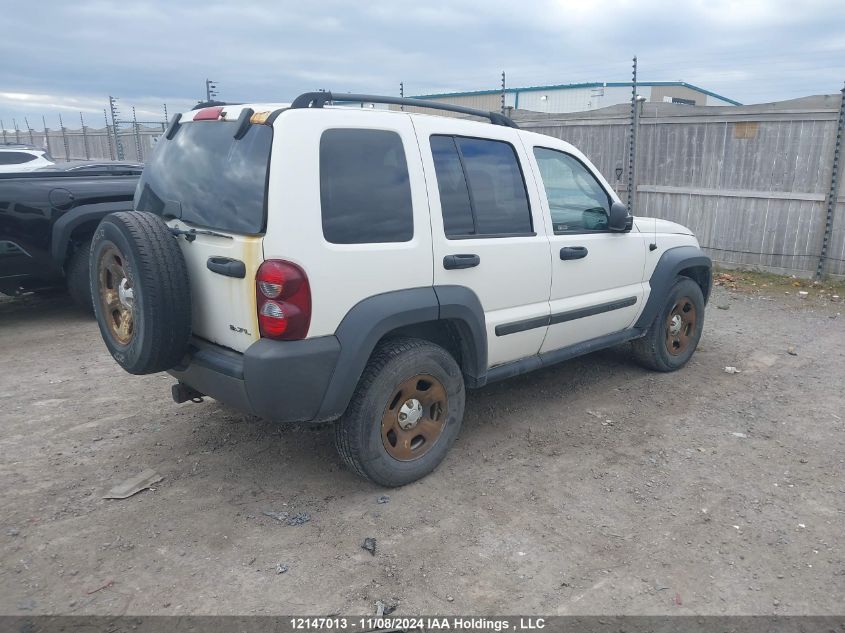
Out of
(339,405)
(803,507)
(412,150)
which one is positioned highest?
(412,150)

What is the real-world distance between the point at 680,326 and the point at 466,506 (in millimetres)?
3055

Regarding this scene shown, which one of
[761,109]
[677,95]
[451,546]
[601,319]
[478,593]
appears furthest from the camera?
[677,95]

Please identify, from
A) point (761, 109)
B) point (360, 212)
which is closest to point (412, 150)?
point (360, 212)

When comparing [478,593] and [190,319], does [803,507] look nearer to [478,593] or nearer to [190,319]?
[478,593]

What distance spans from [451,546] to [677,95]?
1155 inches

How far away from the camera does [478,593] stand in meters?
2.82

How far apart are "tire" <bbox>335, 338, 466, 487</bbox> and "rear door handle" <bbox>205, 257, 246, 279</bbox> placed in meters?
0.83

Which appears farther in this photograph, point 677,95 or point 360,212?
point 677,95

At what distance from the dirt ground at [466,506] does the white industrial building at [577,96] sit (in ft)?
73.2

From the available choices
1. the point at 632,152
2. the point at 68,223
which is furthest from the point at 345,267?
the point at 632,152

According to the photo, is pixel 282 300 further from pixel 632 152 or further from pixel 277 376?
pixel 632 152

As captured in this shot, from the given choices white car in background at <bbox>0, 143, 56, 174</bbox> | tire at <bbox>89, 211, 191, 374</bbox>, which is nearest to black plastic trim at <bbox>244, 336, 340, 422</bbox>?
tire at <bbox>89, 211, 191, 374</bbox>

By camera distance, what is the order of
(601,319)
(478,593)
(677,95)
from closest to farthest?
1. (478,593)
2. (601,319)
3. (677,95)

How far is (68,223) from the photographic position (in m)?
6.61
